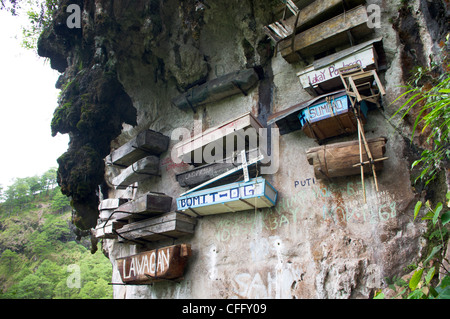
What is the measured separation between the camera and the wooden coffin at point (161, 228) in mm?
5152

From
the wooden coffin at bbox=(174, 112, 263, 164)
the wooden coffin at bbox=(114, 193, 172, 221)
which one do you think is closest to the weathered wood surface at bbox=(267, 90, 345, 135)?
the wooden coffin at bbox=(174, 112, 263, 164)

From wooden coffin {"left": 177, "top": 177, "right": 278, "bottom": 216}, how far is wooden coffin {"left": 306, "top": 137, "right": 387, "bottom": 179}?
794 mm

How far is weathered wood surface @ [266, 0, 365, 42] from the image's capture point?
4.41m

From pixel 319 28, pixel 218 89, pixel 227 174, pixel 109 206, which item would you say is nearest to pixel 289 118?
pixel 227 174

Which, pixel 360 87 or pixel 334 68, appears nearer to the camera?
pixel 360 87

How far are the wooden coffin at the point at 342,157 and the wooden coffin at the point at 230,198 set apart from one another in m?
0.79

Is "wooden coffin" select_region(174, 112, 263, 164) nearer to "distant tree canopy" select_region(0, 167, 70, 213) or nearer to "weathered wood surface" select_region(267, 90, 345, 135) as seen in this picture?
"weathered wood surface" select_region(267, 90, 345, 135)

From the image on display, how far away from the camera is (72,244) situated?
28.3 metres

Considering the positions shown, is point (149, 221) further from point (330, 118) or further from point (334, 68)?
point (334, 68)

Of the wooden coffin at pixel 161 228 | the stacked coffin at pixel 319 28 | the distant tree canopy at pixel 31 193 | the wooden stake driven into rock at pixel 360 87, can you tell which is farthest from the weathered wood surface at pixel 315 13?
the distant tree canopy at pixel 31 193

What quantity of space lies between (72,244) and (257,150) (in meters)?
29.1

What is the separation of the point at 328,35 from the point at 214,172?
271 centimetres

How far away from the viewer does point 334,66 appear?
4.25m

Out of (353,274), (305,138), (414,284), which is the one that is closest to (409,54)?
(305,138)
